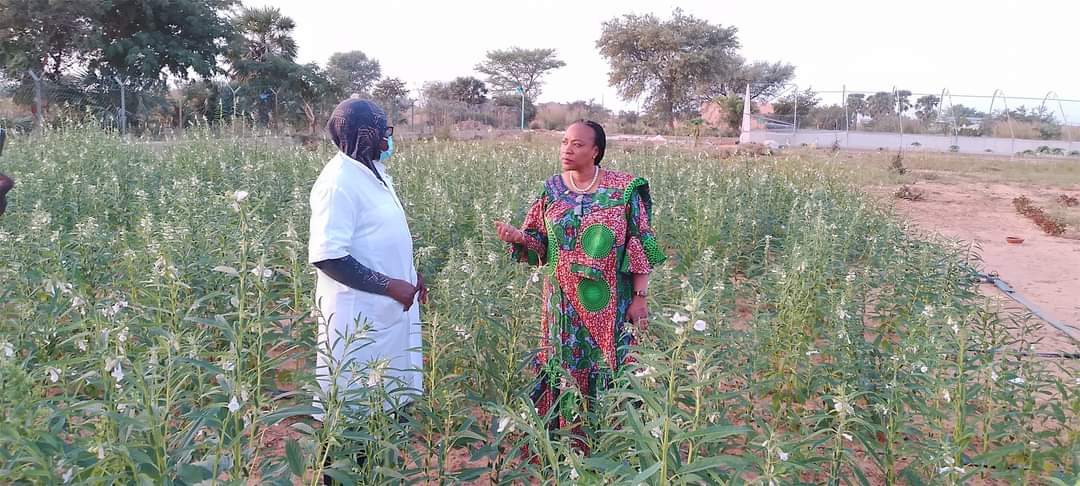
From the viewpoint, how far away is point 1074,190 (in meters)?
15.8

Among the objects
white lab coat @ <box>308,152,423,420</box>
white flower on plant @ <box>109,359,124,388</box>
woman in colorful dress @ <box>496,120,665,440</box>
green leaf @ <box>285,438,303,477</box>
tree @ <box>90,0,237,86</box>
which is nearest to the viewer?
white flower on plant @ <box>109,359,124,388</box>

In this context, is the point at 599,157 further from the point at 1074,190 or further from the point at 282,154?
the point at 1074,190

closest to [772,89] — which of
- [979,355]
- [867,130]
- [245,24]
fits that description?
[867,130]

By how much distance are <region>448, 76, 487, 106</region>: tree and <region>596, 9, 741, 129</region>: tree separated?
729 cm

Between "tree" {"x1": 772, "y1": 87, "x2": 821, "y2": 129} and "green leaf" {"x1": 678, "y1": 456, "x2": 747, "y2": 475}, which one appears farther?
"tree" {"x1": 772, "y1": 87, "x2": 821, "y2": 129}

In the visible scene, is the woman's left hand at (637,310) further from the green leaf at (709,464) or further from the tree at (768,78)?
the tree at (768,78)

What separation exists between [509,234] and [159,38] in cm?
2202

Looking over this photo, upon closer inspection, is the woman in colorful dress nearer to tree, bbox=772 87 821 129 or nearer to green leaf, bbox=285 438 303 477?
green leaf, bbox=285 438 303 477

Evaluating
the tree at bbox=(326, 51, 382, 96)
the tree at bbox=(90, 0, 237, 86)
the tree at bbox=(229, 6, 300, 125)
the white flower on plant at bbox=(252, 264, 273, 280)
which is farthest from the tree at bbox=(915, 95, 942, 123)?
the tree at bbox=(326, 51, 382, 96)

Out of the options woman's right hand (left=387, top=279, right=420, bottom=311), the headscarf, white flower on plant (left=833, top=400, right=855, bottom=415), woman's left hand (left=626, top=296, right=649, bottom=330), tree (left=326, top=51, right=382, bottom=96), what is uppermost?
tree (left=326, top=51, right=382, bottom=96)

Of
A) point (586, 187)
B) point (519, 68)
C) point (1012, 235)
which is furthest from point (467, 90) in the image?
point (586, 187)

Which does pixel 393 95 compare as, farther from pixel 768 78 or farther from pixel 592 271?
pixel 768 78

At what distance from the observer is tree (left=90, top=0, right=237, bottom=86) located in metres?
20.0

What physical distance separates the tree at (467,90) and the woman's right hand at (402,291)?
37305mm
